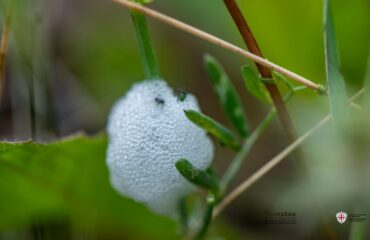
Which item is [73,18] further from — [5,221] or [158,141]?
[158,141]

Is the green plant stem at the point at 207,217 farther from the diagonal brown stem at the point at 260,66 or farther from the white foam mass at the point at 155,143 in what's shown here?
the diagonal brown stem at the point at 260,66

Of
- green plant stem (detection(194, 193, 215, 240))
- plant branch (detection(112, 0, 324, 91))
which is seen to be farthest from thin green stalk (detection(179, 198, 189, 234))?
plant branch (detection(112, 0, 324, 91))

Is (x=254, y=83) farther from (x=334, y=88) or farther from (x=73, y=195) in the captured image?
(x=73, y=195)

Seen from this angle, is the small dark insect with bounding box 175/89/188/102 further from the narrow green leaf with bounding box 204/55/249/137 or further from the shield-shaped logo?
the shield-shaped logo

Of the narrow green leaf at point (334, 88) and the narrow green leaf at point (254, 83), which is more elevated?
the narrow green leaf at point (334, 88)

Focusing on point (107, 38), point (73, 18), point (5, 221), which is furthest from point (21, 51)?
point (73, 18)

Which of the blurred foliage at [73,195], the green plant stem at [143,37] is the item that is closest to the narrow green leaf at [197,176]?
the green plant stem at [143,37]
